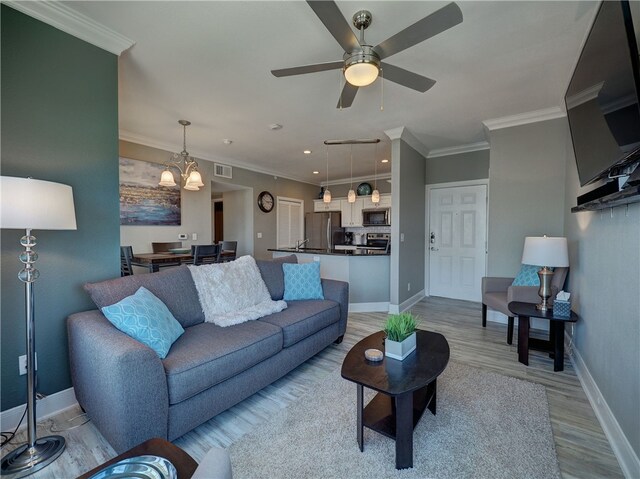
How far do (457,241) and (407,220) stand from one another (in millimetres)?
1211

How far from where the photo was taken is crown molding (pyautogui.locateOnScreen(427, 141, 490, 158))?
4609 mm

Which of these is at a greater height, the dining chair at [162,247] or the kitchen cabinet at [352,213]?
the kitchen cabinet at [352,213]

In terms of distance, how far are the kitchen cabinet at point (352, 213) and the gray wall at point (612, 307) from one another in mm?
4536

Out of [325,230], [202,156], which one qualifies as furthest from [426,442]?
[325,230]

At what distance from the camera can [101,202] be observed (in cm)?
214

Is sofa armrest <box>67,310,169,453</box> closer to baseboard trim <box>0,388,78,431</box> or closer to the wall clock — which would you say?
baseboard trim <box>0,388,78,431</box>

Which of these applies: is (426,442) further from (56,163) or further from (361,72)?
(56,163)

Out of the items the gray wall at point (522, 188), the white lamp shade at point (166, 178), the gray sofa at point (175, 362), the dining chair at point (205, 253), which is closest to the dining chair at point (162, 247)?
the dining chair at point (205, 253)

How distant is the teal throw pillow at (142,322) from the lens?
166cm

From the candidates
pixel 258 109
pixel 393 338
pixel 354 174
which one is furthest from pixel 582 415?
pixel 354 174

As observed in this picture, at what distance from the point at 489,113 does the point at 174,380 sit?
4124mm

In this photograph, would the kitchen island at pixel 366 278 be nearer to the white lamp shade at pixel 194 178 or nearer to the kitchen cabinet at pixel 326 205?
the white lamp shade at pixel 194 178

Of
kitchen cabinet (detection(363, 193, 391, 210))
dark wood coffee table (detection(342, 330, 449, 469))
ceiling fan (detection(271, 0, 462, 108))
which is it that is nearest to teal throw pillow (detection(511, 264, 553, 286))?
dark wood coffee table (detection(342, 330, 449, 469))

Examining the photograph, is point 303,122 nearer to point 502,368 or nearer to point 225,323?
point 225,323
